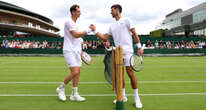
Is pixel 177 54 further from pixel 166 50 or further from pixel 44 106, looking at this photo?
pixel 44 106

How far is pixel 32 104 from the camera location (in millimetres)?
4777

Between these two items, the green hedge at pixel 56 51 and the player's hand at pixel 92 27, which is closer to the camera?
the player's hand at pixel 92 27

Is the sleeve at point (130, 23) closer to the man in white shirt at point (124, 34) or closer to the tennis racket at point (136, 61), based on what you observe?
the man in white shirt at point (124, 34)

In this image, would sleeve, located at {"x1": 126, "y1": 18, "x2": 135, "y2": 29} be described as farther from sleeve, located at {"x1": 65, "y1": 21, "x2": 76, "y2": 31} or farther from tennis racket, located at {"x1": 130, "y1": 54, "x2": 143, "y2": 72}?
sleeve, located at {"x1": 65, "y1": 21, "x2": 76, "y2": 31}

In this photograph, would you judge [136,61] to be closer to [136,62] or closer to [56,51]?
[136,62]

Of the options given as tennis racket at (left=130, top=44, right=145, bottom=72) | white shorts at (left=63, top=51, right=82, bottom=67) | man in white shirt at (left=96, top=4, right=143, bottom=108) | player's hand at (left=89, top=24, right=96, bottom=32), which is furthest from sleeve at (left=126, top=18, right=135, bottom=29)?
white shorts at (left=63, top=51, right=82, bottom=67)

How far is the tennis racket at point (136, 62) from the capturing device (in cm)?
451

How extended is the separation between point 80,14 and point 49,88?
2855 millimetres

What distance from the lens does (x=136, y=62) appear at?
4.79 meters

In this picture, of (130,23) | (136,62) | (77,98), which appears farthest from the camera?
(77,98)

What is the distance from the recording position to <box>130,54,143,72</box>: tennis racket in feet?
14.8

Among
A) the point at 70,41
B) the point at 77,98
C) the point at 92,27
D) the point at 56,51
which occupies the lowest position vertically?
the point at 77,98

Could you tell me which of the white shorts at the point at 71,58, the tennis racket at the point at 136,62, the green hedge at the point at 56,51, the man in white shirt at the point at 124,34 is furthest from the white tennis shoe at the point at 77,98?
the green hedge at the point at 56,51

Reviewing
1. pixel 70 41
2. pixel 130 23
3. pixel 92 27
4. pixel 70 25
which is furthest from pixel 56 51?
pixel 130 23
